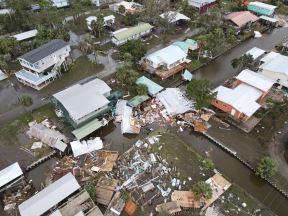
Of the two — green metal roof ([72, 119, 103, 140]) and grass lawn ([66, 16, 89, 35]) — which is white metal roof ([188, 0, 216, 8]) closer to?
grass lawn ([66, 16, 89, 35])

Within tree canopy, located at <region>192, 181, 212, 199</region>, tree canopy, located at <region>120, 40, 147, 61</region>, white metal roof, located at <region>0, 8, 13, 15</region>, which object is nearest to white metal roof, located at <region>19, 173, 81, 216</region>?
tree canopy, located at <region>192, 181, 212, 199</region>

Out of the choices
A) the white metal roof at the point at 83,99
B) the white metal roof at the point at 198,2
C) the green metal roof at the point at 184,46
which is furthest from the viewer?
the white metal roof at the point at 198,2

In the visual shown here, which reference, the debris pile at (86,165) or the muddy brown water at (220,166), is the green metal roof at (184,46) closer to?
the muddy brown water at (220,166)

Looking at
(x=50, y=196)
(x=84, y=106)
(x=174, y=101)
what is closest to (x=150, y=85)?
(x=174, y=101)

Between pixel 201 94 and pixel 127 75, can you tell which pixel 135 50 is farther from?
pixel 201 94

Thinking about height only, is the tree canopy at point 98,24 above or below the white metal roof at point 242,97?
above

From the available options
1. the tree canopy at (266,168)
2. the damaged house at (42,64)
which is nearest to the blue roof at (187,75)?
the tree canopy at (266,168)

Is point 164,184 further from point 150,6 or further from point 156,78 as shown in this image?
point 150,6
